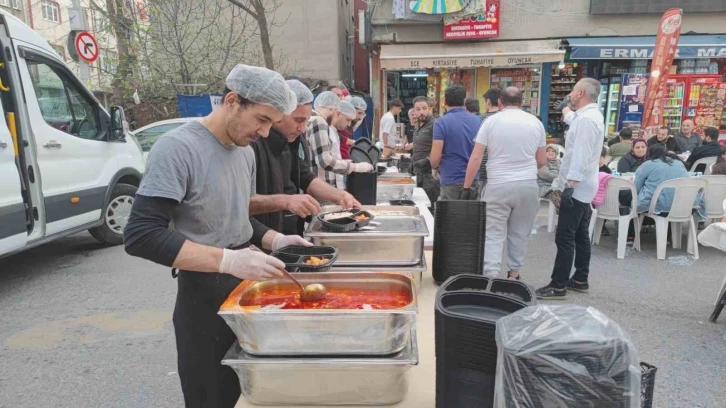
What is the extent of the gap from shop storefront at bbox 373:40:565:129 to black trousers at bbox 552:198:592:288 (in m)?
7.44

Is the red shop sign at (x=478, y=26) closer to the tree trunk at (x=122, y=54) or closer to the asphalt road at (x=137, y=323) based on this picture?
the asphalt road at (x=137, y=323)

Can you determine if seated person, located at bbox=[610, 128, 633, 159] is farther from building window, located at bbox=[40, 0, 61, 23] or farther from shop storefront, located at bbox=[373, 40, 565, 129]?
building window, located at bbox=[40, 0, 61, 23]

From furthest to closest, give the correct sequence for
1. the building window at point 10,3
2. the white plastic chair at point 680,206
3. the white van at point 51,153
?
1. the building window at point 10,3
2. the white plastic chair at point 680,206
3. the white van at point 51,153

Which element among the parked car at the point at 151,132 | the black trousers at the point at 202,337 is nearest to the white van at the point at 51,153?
the parked car at the point at 151,132

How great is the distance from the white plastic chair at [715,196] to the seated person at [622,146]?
2.74 metres

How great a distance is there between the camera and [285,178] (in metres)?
2.64

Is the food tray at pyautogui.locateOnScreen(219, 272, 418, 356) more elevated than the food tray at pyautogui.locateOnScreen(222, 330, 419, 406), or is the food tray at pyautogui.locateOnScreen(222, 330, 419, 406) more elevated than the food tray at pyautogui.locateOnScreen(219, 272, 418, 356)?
the food tray at pyautogui.locateOnScreen(219, 272, 418, 356)

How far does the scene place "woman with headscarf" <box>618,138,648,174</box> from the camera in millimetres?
6854

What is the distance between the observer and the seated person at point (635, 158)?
6854 mm

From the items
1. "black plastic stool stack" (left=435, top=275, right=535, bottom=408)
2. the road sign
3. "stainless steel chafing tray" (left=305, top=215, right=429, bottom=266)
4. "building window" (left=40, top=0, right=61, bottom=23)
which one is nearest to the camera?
"black plastic stool stack" (left=435, top=275, right=535, bottom=408)

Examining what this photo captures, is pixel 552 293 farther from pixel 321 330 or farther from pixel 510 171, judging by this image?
pixel 321 330

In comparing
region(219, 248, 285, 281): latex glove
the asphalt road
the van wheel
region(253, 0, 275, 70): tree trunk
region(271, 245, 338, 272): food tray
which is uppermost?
region(253, 0, 275, 70): tree trunk

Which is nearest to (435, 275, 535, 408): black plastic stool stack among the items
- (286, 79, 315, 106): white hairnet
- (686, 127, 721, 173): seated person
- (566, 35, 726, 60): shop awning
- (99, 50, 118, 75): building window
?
(286, 79, 315, 106): white hairnet

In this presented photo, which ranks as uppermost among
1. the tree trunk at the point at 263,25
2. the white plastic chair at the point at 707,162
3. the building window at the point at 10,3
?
the building window at the point at 10,3
